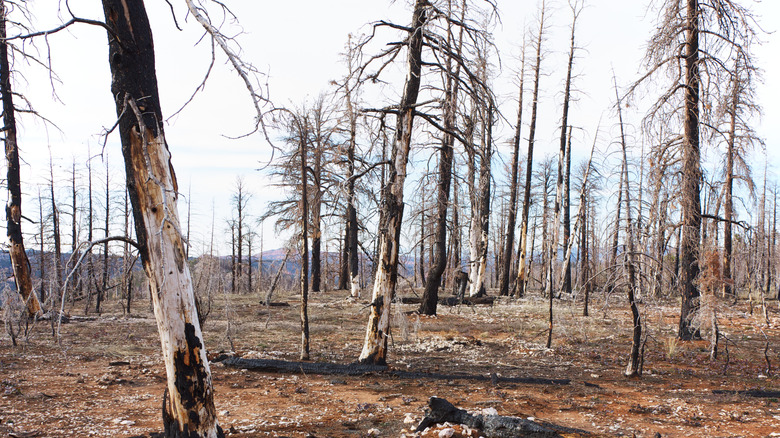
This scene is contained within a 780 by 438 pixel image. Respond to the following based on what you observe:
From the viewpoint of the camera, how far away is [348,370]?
912 centimetres

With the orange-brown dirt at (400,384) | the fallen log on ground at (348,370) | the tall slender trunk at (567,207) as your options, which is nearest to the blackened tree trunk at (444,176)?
the orange-brown dirt at (400,384)

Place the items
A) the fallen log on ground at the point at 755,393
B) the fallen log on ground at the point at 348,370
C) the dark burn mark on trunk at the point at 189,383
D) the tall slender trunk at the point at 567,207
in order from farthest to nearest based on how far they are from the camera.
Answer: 1. the tall slender trunk at the point at 567,207
2. the fallen log on ground at the point at 348,370
3. the fallen log on ground at the point at 755,393
4. the dark burn mark on trunk at the point at 189,383

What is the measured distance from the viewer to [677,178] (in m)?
12.8

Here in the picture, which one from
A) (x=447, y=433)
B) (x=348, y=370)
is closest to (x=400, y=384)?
(x=348, y=370)

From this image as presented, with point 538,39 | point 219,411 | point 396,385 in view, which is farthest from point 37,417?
point 538,39

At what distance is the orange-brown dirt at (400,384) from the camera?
6.23 metres

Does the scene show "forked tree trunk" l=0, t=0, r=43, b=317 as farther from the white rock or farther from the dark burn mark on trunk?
the white rock

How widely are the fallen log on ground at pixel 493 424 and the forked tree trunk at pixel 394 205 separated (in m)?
3.40

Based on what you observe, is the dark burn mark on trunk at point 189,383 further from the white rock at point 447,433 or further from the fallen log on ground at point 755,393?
the fallen log on ground at point 755,393

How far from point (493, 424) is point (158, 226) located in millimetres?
4141

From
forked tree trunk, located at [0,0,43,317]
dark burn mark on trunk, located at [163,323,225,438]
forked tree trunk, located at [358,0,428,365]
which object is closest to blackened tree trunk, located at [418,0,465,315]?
forked tree trunk, located at [358,0,428,365]

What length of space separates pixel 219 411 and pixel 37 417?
2.36 meters

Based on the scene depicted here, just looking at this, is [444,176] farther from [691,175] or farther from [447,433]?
[447,433]

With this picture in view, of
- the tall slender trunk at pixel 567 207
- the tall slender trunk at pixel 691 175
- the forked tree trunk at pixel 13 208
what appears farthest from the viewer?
the tall slender trunk at pixel 567 207
